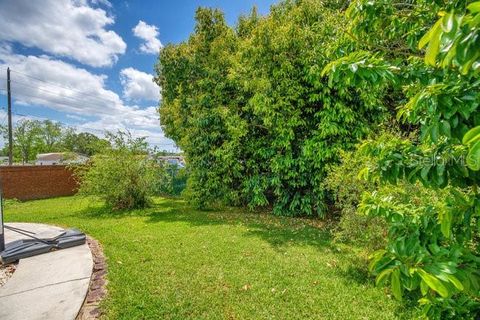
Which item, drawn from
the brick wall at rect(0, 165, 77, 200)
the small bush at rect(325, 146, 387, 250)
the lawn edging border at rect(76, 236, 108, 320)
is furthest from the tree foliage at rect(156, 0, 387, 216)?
the brick wall at rect(0, 165, 77, 200)

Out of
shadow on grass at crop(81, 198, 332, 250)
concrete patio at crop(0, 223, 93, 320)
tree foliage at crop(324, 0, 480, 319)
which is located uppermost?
tree foliage at crop(324, 0, 480, 319)

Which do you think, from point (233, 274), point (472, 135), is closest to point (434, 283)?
point (472, 135)

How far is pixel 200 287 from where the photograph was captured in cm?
387

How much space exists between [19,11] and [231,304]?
25.6ft

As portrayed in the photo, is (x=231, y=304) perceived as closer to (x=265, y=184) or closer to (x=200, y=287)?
(x=200, y=287)

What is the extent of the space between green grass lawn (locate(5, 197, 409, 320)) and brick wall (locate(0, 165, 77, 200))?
28.2ft

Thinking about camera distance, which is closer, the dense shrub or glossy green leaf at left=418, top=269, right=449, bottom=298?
glossy green leaf at left=418, top=269, right=449, bottom=298

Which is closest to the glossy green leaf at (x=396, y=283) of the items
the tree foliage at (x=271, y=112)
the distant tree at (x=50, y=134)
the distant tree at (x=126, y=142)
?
the tree foliage at (x=271, y=112)

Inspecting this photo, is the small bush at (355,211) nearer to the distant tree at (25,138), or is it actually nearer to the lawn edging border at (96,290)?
the lawn edging border at (96,290)

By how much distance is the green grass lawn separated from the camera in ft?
10.9

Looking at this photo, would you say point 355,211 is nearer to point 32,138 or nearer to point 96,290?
point 96,290

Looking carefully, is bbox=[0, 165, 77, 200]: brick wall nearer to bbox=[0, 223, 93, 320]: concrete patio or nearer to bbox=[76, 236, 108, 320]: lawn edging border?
bbox=[0, 223, 93, 320]: concrete patio

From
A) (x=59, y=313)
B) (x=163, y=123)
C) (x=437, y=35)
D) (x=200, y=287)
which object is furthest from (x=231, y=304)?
(x=163, y=123)

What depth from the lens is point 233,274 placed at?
4.32 metres
